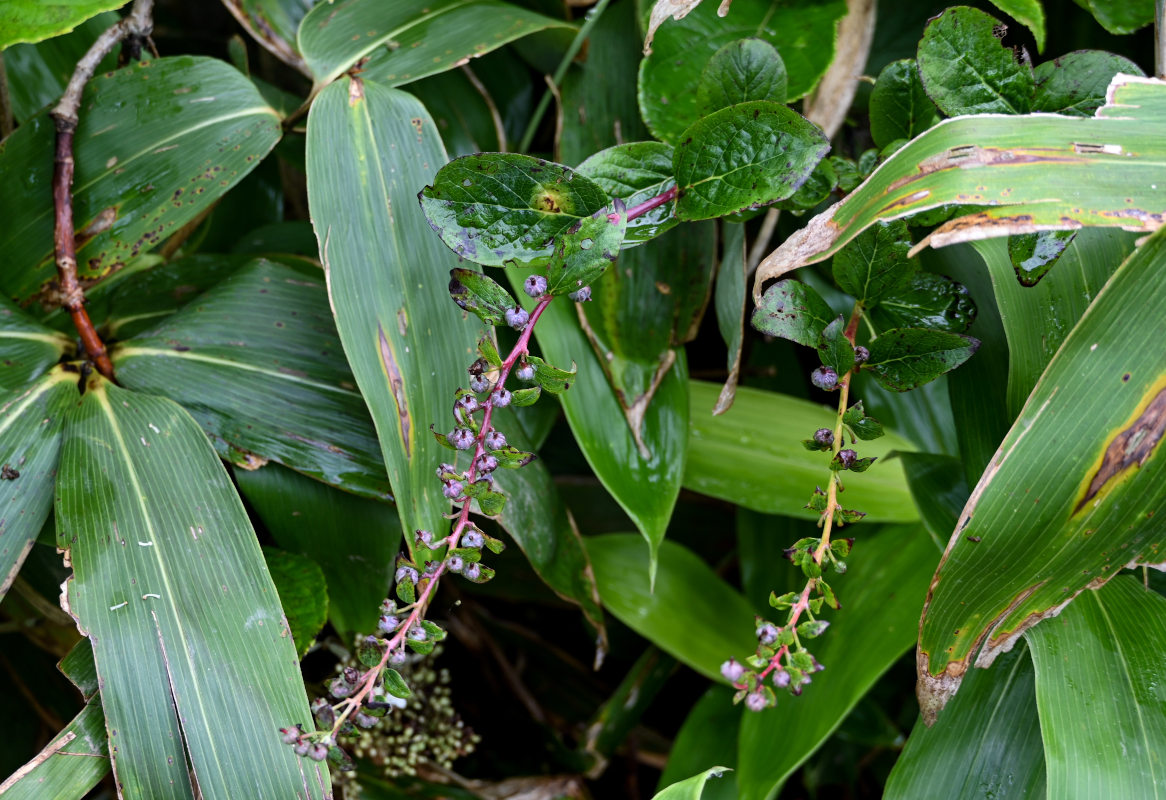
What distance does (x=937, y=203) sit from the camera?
41cm

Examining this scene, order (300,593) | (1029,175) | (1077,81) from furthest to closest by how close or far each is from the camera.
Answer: (300,593) < (1077,81) < (1029,175)

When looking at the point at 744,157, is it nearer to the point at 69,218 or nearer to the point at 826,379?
the point at 826,379

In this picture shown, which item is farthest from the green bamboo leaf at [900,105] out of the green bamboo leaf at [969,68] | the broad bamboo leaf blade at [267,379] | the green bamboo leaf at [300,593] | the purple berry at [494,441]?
the green bamboo leaf at [300,593]

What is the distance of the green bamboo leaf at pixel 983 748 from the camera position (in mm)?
569

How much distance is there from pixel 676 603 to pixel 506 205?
20.1 inches

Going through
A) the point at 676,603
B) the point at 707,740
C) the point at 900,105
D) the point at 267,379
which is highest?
the point at 900,105

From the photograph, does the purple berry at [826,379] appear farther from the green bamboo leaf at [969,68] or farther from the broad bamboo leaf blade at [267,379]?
the broad bamboo leaf blade at [267,379]

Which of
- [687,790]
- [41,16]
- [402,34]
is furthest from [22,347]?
[687,790]

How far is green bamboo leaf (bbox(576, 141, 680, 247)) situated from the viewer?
1.80 feet

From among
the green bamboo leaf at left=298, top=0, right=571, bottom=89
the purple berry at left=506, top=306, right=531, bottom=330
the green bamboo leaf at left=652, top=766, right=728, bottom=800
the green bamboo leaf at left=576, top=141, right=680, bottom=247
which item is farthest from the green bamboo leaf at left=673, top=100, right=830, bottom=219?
the green bamboo leaf at left=652, top=766, right=728, bottom=800

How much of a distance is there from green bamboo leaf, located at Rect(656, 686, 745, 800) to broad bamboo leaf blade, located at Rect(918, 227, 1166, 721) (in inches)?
14.4

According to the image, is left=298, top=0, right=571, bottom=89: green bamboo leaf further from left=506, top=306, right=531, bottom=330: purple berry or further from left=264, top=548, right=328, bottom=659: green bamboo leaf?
left=264, top=548, right=328, bottom=659: green bamboo leaf

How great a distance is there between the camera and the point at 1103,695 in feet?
1.62

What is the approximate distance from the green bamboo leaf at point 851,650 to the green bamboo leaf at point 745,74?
15.6 inches
